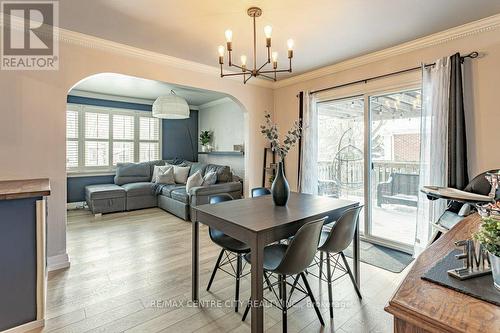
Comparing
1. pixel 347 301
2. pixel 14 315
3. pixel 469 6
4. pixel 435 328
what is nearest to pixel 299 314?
pixel 347 301

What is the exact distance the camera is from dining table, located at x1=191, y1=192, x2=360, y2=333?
1.54 metres

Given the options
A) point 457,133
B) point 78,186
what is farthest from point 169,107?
point 457,133

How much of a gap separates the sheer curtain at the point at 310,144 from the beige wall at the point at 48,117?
2477mm

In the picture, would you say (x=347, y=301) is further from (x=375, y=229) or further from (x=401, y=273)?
(x=375, y=229)

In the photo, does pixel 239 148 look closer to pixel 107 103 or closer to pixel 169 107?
pixel 169 107

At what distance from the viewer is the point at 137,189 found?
5.42 metres

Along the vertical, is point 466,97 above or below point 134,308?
above

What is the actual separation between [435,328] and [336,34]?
9.66ft

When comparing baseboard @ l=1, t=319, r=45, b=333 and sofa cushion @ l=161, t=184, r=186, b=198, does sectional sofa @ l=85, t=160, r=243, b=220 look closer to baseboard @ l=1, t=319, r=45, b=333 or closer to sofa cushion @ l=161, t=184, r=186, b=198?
sofa cushion @ l=161, t=184, r=186, b=198

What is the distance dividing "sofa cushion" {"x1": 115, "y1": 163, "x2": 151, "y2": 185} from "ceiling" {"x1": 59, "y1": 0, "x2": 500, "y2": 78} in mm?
3599

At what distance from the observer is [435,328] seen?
2.08 ft

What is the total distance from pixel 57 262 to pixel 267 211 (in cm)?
246

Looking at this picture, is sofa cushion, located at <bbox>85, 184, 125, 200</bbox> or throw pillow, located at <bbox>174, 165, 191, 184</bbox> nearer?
sofa cushion, located at <bbox>85, 184, 125, 200</bbox>

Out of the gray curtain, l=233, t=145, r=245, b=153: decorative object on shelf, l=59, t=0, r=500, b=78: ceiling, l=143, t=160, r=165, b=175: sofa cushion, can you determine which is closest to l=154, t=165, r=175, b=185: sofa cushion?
l=143, t=160, r=165, b=175: sofa cushion
